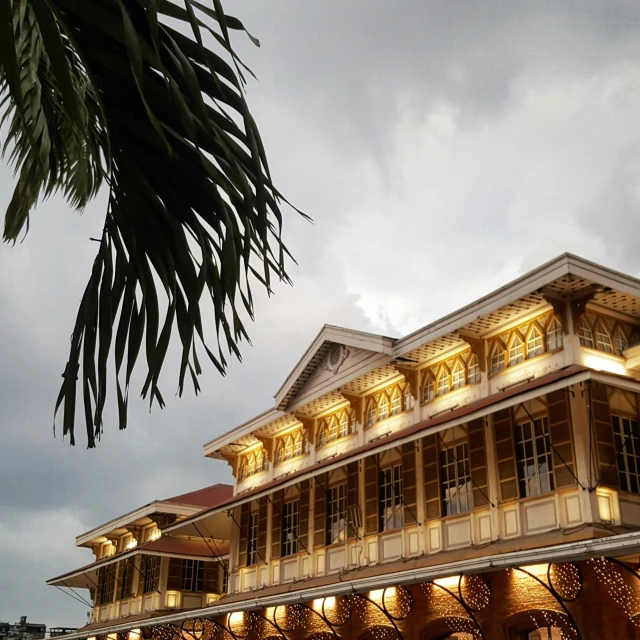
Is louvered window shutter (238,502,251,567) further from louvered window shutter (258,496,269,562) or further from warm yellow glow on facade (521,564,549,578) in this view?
warm yellow glow on facade (521,564,549,578)

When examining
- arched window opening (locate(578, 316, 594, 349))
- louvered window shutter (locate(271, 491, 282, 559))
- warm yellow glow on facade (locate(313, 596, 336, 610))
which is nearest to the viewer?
arched window opening (locate(578, 316, 594, 349))

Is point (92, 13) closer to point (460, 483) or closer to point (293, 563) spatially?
point (460, 483)

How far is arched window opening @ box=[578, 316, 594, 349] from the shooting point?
14086mm

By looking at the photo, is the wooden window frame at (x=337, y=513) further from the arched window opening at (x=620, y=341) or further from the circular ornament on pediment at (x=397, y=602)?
the arched window opening at (x=620, y=341)

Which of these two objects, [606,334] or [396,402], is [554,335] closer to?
[606,334]

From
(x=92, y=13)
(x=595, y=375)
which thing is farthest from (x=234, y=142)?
(x=595, y=375)

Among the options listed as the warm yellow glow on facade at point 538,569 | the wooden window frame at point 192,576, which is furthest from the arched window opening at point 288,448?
the warm yellow glow on facade at point 538,569

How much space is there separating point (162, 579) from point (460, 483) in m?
15.1

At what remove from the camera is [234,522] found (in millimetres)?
23031

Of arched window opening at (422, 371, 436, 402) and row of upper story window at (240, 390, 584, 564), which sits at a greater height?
arched window opening at (422, 371, 436, 402)

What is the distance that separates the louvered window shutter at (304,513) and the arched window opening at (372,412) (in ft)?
8.31

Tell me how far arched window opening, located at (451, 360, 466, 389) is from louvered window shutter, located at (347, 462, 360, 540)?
348 cm

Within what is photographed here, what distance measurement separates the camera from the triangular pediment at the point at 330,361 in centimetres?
1794

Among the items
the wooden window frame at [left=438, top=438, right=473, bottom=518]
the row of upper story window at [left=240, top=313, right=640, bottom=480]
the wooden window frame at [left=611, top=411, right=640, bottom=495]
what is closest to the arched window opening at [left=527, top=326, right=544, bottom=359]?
the row of upper story window at [left=240, top=313, right=640, bottom=480]
